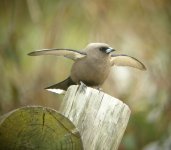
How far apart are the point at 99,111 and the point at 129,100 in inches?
180

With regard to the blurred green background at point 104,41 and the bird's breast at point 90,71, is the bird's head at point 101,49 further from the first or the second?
the blurred green background at point 104,41

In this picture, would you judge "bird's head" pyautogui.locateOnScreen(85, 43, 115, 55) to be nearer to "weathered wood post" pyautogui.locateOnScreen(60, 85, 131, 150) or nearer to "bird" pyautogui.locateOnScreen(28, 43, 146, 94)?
"bird" pyautogui.locateOnScreen(28, 43, 146, 94)

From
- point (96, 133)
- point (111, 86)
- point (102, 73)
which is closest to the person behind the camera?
point (96, 133)

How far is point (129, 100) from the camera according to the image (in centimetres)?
870

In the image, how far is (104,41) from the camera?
8492mm

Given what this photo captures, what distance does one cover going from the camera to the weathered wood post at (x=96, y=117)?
410cm

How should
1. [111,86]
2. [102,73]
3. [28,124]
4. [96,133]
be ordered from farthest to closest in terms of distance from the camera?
[111,86] < [102,73] < [96,133] < [28,124]

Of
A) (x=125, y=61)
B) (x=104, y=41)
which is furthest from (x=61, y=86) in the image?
(x=104, y=41)

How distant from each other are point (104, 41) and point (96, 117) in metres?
4.41

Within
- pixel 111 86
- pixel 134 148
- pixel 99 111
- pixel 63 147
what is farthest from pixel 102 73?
pixel 134 148

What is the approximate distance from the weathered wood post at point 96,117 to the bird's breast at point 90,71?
756mm

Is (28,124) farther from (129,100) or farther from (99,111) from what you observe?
(129,100)

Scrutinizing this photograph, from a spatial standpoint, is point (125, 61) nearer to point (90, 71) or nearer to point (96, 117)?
point (90, 71)

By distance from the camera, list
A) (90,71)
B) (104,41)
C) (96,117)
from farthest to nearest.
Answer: (104,41)
(90,71)
(96,117)
